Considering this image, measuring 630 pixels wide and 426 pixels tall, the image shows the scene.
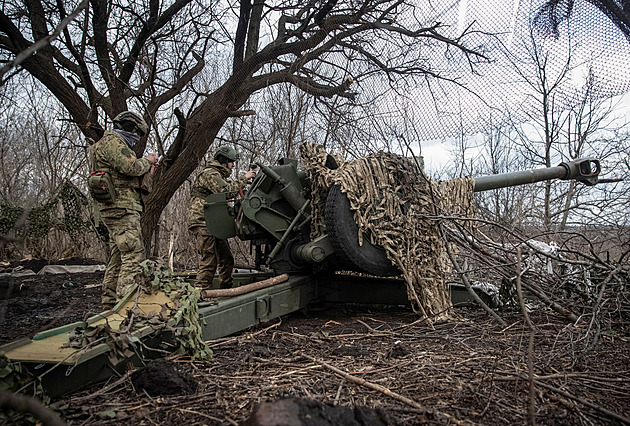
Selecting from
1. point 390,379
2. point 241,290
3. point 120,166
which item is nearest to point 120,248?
point 120,166

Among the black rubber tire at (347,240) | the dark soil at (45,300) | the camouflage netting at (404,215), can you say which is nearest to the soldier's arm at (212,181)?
the dark soil at (45,300)

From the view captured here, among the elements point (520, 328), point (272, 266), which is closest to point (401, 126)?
point (272, 266)

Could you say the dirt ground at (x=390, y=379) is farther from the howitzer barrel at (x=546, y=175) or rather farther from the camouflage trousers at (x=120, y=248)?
the camouflage trousers at (x=120, y=248)

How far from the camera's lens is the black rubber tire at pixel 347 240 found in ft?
13.3

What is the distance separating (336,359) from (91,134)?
604 cm

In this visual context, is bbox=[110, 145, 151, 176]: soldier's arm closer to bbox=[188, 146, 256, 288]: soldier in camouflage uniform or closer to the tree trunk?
bbox=[188, 146, 256, 288]: soldier in camouflage uniform

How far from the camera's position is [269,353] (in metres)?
3.28

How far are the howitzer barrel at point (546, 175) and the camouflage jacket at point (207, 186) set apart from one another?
319cm

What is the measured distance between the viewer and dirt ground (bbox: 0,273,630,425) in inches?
80.4

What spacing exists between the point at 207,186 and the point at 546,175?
4.27 metres

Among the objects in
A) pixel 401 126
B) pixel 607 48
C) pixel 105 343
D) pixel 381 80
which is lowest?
pixel 105 343

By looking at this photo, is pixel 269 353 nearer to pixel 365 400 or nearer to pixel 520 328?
pixel 365 400

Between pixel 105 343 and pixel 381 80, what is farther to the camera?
pixel 381 80

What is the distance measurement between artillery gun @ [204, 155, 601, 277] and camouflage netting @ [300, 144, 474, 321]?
13 cm
